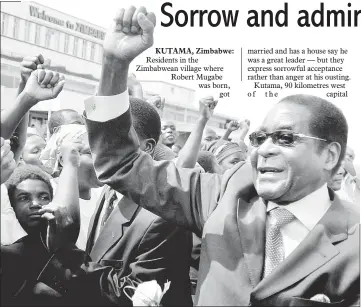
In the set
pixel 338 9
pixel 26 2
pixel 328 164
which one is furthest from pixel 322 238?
pixel 26 2

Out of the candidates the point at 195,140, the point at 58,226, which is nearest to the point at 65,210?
the point at 58,226

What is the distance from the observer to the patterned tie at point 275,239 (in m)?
1.91

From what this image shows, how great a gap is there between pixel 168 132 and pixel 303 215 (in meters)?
1.98

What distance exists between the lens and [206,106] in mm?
2752

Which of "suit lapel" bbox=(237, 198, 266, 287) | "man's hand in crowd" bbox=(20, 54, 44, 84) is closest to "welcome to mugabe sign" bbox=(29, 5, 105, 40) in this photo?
"man's hand in crowd" bbox=(20, 54, 44, 84)

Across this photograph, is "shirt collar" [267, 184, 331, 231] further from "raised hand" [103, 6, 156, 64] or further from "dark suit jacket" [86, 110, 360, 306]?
"raised hand" [103, 6, 156, 64]

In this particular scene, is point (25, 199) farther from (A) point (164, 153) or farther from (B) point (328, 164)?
(B) point (328, 164)

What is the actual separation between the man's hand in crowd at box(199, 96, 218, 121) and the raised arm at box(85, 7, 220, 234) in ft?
2.21

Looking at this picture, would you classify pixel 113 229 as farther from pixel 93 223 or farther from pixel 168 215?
pixel 168 215

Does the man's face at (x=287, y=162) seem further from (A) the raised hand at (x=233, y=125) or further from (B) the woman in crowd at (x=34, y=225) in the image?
(A) the raised hand at (x=233, y=125)

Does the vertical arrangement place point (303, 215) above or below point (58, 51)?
below

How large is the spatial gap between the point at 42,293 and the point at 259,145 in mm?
1002

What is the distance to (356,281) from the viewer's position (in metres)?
1.84

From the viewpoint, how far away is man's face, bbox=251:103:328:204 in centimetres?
196
